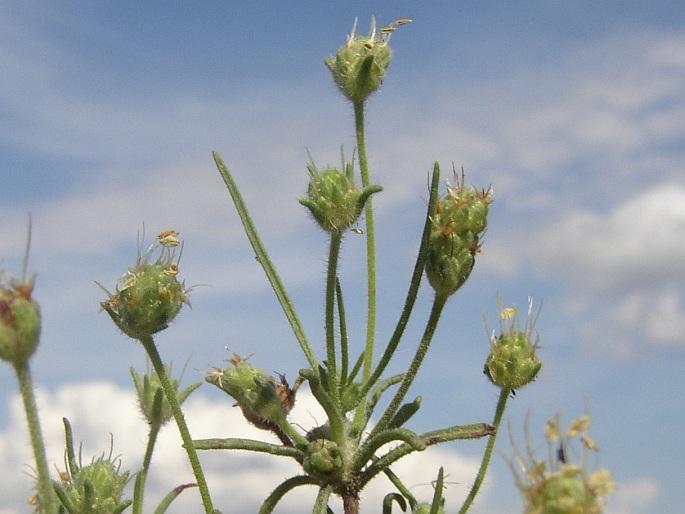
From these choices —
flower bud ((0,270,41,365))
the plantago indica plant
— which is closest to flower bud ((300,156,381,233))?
the plantago indica plant

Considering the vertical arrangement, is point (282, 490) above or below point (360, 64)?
below

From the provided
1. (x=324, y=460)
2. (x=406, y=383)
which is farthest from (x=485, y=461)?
(x=324, y=460)

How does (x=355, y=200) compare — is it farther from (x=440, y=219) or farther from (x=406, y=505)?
(x=406, y=505)

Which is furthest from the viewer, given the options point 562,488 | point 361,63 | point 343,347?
point 361,63

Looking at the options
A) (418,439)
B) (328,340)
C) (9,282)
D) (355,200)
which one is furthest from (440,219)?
(9,282)

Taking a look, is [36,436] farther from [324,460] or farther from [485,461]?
[485,461]

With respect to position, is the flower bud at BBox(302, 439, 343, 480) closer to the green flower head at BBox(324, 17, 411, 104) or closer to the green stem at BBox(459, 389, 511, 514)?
the green stem at BBox(459, 389, 511, 514)
